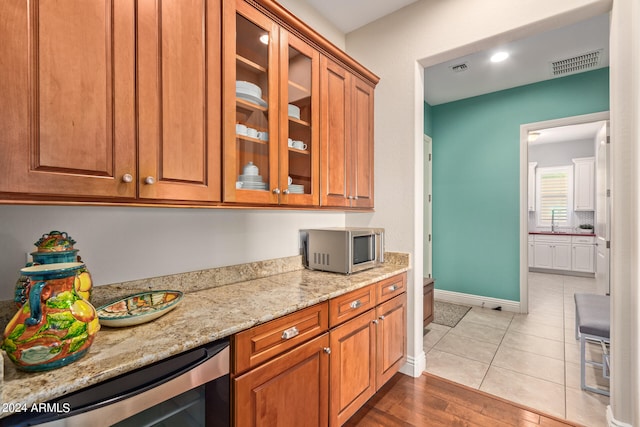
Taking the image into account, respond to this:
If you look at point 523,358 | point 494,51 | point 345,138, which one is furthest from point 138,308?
point 494,51

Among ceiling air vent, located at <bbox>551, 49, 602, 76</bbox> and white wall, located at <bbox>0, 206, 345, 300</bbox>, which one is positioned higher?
ceiling air vent, located at <bbox>551, 49, 602, 76</bbox>

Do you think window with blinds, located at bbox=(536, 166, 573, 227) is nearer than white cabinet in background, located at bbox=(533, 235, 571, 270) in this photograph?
No

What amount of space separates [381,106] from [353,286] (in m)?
1.61

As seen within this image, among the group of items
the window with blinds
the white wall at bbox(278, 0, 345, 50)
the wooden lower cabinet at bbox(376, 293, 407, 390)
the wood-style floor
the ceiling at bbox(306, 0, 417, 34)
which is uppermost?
the ceiling at bbox(306, 0, 417, 34)

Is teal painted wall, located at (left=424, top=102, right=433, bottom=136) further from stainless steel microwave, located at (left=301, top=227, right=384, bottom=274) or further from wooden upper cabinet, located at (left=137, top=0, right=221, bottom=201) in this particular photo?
wooden upper cabinet, located at (left=137, top=0, right=221, bottom=201)

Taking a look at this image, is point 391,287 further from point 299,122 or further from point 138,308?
point 138,308

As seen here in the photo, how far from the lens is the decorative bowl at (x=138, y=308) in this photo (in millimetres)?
1051

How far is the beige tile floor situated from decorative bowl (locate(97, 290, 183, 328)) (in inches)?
84.2

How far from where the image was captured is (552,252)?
6.00 meters

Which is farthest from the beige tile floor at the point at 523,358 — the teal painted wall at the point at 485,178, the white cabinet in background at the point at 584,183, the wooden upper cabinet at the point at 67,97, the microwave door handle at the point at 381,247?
the white cabinet in background at the point at 584,183

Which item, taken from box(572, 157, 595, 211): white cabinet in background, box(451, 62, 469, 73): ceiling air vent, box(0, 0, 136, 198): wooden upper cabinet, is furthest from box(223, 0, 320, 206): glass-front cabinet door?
box(572, 157, 595, 211): white cabinet in background

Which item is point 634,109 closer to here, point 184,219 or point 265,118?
point 265,118

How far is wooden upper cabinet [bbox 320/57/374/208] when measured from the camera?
6.57ft

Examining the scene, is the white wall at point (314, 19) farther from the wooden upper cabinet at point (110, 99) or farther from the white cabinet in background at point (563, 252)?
the white cabinet in background at point (563, 252)
